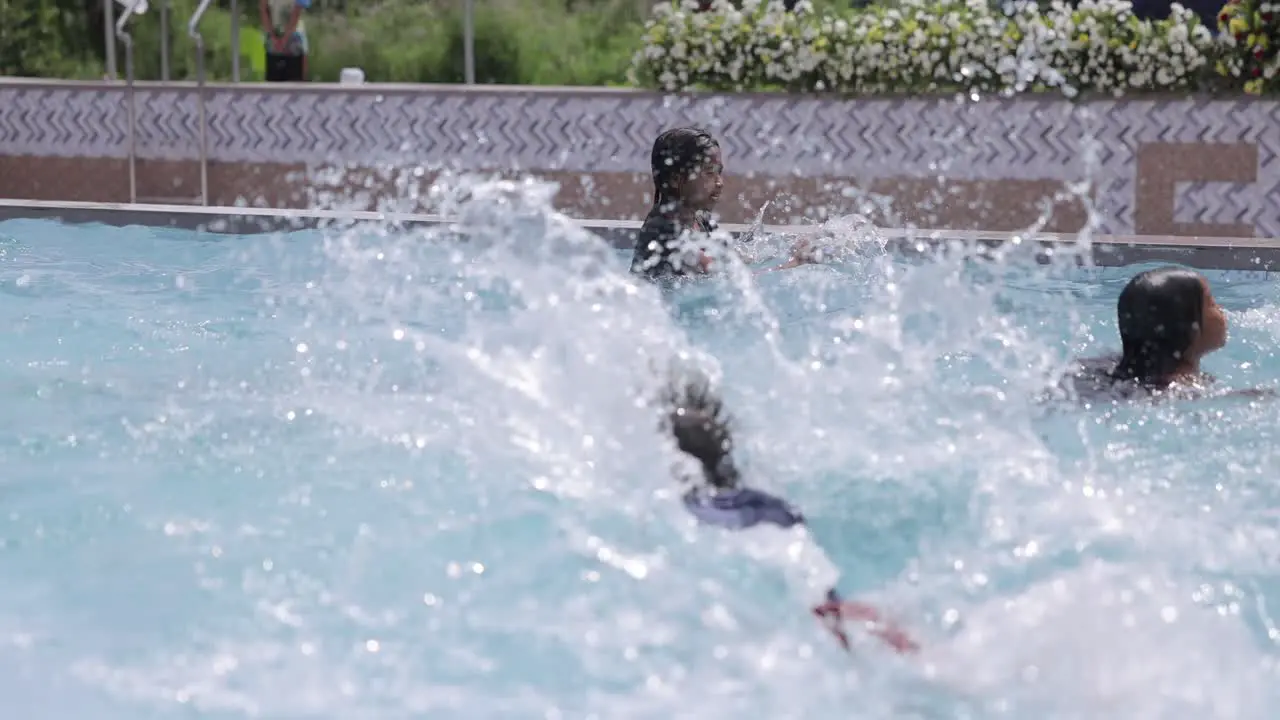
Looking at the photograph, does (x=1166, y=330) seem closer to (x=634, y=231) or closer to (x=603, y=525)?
(x=603, y=525)

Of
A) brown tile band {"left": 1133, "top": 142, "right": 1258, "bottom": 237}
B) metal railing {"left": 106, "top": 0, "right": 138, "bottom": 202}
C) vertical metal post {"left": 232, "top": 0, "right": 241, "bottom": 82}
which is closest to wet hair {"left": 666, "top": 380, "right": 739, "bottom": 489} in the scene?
brown tile band {"left": 1133, "top": 142, "right": 1258, "bottom": 237}

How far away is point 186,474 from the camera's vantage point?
18.0 feet

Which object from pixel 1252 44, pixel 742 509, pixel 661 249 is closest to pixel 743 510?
pixel 742 509

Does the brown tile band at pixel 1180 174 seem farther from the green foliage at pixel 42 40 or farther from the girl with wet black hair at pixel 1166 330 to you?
the green foliage at pixel 42 40

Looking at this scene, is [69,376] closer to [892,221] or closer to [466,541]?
[466,541]

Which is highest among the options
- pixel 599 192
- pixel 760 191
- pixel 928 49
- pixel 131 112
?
pixel 928 49

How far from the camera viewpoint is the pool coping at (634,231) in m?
9.15

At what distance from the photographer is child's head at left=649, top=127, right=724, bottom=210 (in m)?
7.56

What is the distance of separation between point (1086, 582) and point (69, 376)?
451 centimetres

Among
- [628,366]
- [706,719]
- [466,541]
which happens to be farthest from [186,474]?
[706,719]

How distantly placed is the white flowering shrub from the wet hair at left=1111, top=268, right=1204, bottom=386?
5795 mm

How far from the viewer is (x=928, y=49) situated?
36.3 ft

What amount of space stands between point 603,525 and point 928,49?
276 inches

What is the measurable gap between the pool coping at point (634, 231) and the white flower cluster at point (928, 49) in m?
1.18
